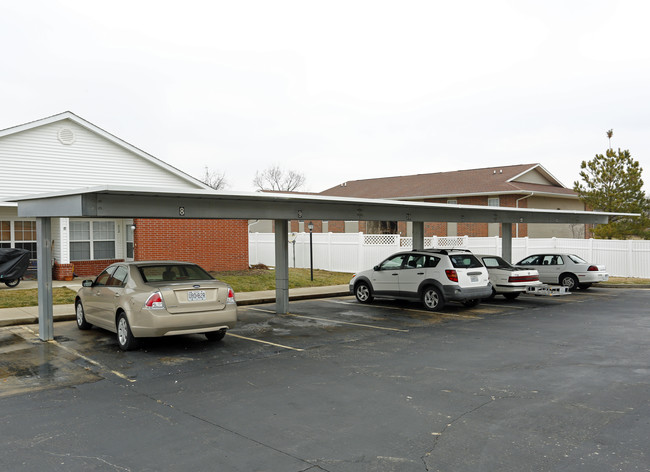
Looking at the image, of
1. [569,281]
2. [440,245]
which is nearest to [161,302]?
[569,281]

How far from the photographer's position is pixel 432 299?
14.4m

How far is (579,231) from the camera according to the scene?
123ft

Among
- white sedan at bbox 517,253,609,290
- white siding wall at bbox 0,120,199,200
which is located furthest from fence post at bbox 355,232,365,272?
white siding wall at bbox 0,120,199,200

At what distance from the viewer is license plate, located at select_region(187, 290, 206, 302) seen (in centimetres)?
919

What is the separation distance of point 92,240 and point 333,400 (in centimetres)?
1759

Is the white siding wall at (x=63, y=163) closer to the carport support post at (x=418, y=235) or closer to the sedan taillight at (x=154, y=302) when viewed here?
the carport support post at (x=418, y=235)

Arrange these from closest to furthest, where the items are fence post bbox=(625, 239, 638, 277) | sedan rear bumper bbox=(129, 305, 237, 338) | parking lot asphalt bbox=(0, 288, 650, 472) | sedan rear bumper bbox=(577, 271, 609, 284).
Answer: parking lot asphalt bbox=(0, 288, 650, 472), sedan rear bumper bbox=(129, 305, 237, 338), sedan rear bumper bbox=(577, 271, 609, 284), fence post bbox=(625, 239, 638, 277)

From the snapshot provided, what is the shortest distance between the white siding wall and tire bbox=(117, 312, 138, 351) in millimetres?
8975

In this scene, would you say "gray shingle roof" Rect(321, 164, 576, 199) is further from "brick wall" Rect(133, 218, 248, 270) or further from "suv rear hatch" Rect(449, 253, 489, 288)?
"suv rear hatch" Rect(449, 253, 489, 288)

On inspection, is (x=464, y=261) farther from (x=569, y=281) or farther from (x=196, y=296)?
(x=569, y=281)

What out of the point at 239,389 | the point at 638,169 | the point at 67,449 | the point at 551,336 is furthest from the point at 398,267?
the point at 638,169

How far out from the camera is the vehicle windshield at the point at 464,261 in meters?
14.1

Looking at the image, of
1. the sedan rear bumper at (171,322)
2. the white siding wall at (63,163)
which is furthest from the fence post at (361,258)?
the sedan rear bumper at (171,322)

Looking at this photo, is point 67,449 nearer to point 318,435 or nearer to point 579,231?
point 318,435
